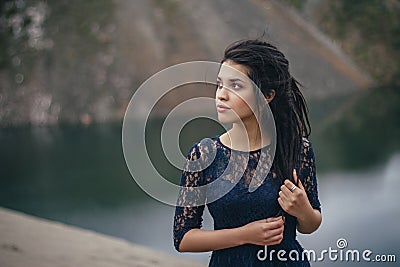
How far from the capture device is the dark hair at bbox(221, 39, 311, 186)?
2.73 ft

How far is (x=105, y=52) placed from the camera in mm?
14539

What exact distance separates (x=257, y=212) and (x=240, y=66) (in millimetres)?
208

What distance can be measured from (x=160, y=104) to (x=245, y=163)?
1374 cm

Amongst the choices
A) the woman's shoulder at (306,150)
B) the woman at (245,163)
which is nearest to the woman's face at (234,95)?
the woman at (245,163)

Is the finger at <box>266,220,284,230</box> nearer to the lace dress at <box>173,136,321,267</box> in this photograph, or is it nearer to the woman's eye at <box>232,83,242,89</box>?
the lace dress at <box>173,136,321,267</box>

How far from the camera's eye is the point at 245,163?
0.84 m

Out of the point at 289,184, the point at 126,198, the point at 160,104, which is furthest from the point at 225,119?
the point at 160,104

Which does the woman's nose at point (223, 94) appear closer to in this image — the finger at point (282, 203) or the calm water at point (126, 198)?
the finger at point (282, 203)

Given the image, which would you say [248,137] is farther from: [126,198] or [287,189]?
[126,198]

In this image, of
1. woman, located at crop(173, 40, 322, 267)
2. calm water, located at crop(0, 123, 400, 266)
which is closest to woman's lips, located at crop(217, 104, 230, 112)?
woman, located at crop(173, 40, 322, 267)

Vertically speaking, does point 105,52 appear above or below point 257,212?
above

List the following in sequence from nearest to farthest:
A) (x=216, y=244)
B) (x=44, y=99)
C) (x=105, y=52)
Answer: (x=216, y=244) → (x=44, y=99) → (x=105, y=52)

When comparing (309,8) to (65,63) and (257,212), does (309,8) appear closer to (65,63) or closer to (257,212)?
(65,63)

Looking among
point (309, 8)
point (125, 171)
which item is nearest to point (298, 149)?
point (125, 171)
